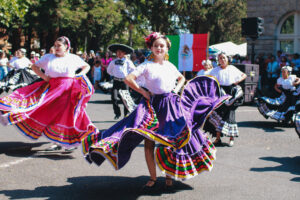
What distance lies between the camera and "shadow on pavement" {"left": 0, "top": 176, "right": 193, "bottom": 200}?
4.72 metres

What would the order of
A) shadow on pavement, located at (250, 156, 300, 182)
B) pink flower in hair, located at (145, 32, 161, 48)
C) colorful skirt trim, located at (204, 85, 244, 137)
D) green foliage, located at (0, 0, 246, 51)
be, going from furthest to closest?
green foliage, located at (0, 0, 246, 51), colorful skirt trim, located at (204, 85, 244, 137), shadow on pavement, located at (250, 156, 300, 182), pink flower in hair, located at (145, 32, 161, 48)

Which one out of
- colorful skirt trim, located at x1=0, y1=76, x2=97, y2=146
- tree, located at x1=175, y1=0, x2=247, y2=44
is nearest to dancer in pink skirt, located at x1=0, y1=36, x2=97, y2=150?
colorful skirt trim, located at x1=0, y1=76, x2=97, y2=146

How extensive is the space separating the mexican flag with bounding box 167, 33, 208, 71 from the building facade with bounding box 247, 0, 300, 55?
7.39 meters

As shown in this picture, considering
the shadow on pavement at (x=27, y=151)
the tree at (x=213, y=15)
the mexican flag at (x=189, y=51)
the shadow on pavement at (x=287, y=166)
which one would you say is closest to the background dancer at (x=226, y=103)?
the shadow on pavement at (x=287, y=166)

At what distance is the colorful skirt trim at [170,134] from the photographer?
442 cm

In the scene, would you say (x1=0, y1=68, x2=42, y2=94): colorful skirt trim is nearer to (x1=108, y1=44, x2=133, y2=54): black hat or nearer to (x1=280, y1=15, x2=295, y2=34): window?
(x1=108, y1=44, x2=133, y2=54): black hat

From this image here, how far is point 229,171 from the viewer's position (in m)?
5.86

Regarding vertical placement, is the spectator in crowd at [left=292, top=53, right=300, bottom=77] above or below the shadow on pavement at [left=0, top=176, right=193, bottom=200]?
above

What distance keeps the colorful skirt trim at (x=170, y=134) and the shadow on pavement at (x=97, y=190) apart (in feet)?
1.45

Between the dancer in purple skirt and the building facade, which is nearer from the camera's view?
the dancer in purple skirt

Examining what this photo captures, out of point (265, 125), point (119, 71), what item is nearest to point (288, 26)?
point (265, 125)

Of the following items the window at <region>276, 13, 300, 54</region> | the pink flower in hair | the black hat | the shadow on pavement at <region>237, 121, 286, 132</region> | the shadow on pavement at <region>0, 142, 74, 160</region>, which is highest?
the window at <region>276, 13, 300, 54</region>

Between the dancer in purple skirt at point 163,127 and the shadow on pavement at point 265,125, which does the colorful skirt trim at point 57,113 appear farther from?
the shadow on pavement at point 265,125

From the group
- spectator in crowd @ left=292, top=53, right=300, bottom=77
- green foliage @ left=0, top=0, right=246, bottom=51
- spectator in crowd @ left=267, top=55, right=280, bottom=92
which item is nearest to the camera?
spectator in crowd @ left=292, top=53, right=300, bottom=77
